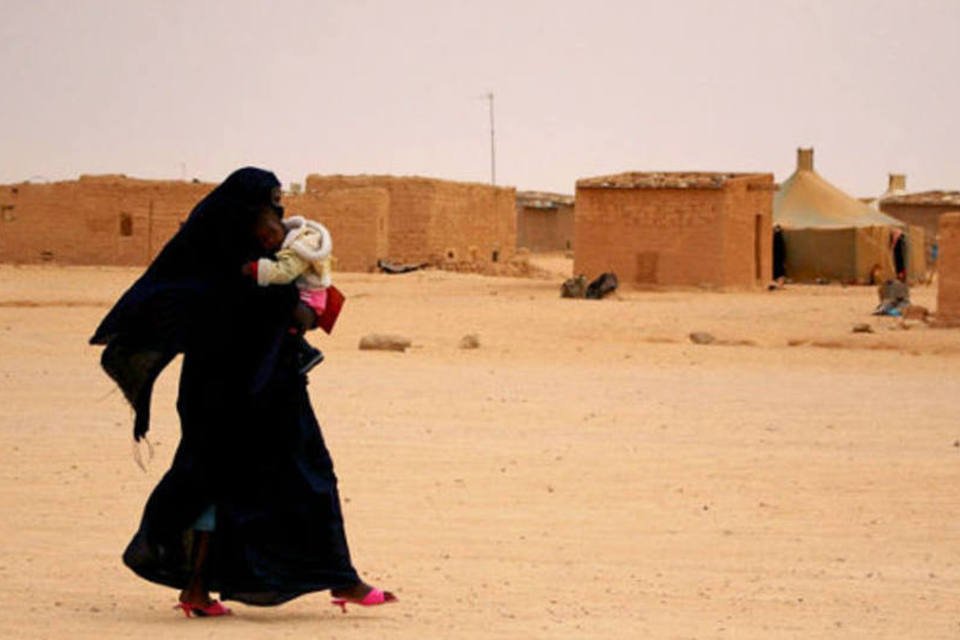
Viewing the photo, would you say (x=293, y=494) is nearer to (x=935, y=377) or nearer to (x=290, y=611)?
(x=290, y=611)

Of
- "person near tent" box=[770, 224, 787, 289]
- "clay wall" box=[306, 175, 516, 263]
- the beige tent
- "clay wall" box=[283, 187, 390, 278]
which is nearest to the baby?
"clay wall" box=[283, 187, 390, 278]

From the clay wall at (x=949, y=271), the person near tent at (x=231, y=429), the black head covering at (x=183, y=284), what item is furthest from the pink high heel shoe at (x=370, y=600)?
the clay wall at (x=949, y=271)

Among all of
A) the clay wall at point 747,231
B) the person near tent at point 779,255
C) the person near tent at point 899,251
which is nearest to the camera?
the clay wall at point 747,231

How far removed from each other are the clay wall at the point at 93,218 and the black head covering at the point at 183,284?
103 feet

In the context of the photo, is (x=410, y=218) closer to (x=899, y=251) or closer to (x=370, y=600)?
(x=899, y=251)

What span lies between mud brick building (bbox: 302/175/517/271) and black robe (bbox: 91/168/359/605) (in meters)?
31.4

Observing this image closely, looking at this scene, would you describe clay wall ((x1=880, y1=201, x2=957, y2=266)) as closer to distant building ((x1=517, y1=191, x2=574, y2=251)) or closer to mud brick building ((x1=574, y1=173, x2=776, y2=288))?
distant building ((x1=517, y1=191, x2=574, y2=251))

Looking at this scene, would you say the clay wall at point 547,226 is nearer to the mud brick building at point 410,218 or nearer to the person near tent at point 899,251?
the mud brick building at point 410,218

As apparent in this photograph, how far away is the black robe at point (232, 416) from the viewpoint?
23.2 feet

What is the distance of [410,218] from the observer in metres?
41.9

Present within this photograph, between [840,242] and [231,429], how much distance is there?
34742 millimetres

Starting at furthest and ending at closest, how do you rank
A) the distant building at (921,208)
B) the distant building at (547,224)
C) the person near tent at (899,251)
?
the distant building at (547,224) → the distant building at (921,208) → the person near tent at (899,251)

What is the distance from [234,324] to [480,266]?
36855 mm

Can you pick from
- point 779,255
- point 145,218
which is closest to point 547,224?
point 779,255
